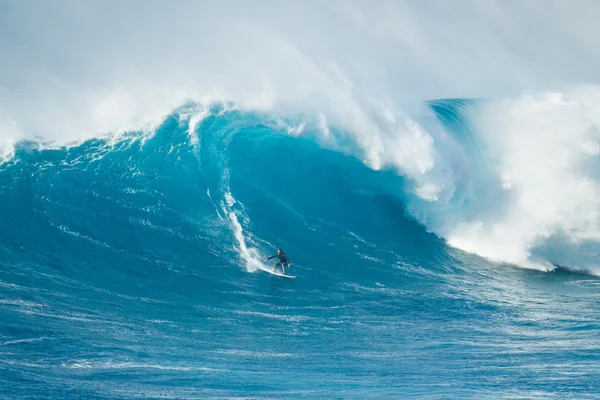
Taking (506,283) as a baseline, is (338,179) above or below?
above

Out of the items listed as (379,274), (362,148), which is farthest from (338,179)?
(379,274)

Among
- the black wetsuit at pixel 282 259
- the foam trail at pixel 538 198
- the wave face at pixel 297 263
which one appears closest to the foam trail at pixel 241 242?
the wave face at pixel 297 263

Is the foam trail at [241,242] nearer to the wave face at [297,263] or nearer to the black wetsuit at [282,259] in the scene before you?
the wave face at [297,263]

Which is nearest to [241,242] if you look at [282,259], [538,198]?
[282,259]

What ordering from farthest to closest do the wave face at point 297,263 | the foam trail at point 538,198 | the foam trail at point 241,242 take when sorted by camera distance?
the foam trail at point 538,198 → the foam trail at point 241,242 → the wave face at point 297,263

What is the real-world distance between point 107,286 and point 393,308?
18.3ft

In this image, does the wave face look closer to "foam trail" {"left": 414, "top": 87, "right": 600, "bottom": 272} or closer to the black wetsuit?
"foam trail" {"left": 414, "top": 87, "right": 600, "bottom": 272}

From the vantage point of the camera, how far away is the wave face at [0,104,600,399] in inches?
420

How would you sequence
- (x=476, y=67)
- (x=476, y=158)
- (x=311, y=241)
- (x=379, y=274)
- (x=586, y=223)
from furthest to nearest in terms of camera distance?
1. (x=476, y=67)
2. (x=476, y=158)
3. (x=586, y=223)
4. (x=311, y=241)
5. (x=379, y=274)

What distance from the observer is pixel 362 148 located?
2008 cm

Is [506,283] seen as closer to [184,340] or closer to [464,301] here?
[464,301]

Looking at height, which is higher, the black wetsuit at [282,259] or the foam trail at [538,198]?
the foam trail at [538,198]

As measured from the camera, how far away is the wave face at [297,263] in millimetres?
10672

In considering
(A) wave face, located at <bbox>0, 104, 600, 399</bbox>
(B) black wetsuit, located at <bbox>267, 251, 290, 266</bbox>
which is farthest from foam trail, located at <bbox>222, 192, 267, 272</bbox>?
(B) black wetsuit, located at <bbox>267, 251, 290, 266</bbox>
